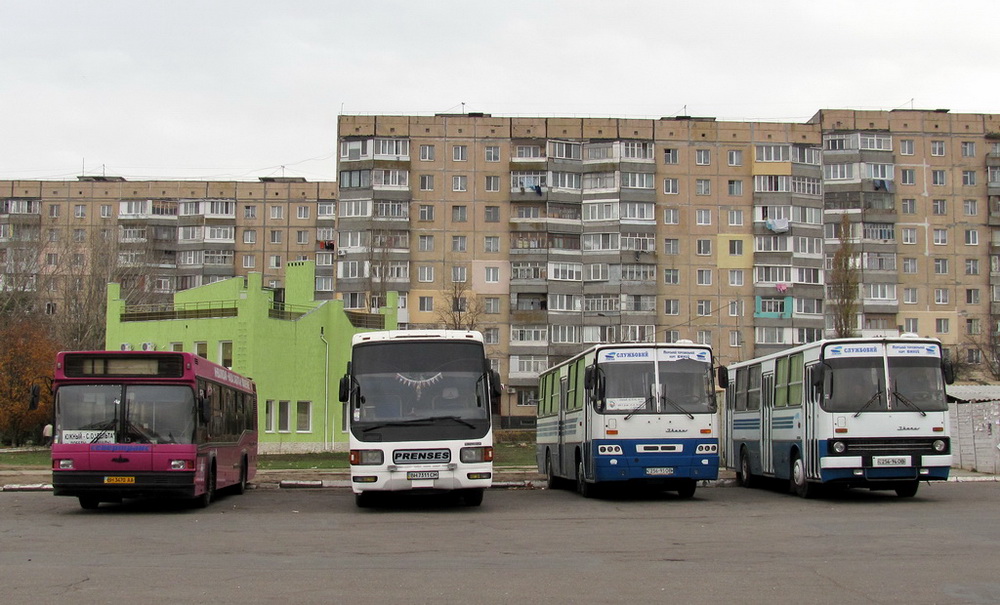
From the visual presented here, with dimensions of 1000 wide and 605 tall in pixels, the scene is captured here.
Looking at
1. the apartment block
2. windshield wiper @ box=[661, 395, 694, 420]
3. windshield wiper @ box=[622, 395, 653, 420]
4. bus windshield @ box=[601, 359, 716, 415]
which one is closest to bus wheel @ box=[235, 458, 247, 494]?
bus windshield @ box=[601, 359, 716, 415]

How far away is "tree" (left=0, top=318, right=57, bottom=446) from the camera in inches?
2199

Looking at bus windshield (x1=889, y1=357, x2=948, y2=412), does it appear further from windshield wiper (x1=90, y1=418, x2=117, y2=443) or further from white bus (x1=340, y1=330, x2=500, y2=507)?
windshield wiper (x1=90, y1=418, x2=117, y2=443)

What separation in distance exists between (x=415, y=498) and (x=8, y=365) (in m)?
40.0

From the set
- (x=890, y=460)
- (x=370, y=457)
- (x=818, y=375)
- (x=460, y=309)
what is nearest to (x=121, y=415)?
(x=370, y=457)

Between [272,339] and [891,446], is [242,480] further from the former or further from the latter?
[272,339]

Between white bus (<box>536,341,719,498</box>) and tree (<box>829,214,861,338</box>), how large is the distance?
5730 centimetres

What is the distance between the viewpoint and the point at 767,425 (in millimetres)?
25641

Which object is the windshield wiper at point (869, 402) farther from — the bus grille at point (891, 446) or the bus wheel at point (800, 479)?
the bus wheel at point (800, 479)

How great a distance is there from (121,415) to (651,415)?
982cm

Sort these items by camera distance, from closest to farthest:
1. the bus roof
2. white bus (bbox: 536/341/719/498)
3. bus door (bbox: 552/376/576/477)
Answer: the bus roof → white bus (bbox: 536/341/719/498) → bus door (bbox: 552/376/576/477)

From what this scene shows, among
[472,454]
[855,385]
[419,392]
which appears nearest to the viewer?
[472,454]

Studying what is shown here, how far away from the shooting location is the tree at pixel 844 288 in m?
77.9

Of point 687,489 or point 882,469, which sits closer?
point 882,469

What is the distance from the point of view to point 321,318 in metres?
51.2
